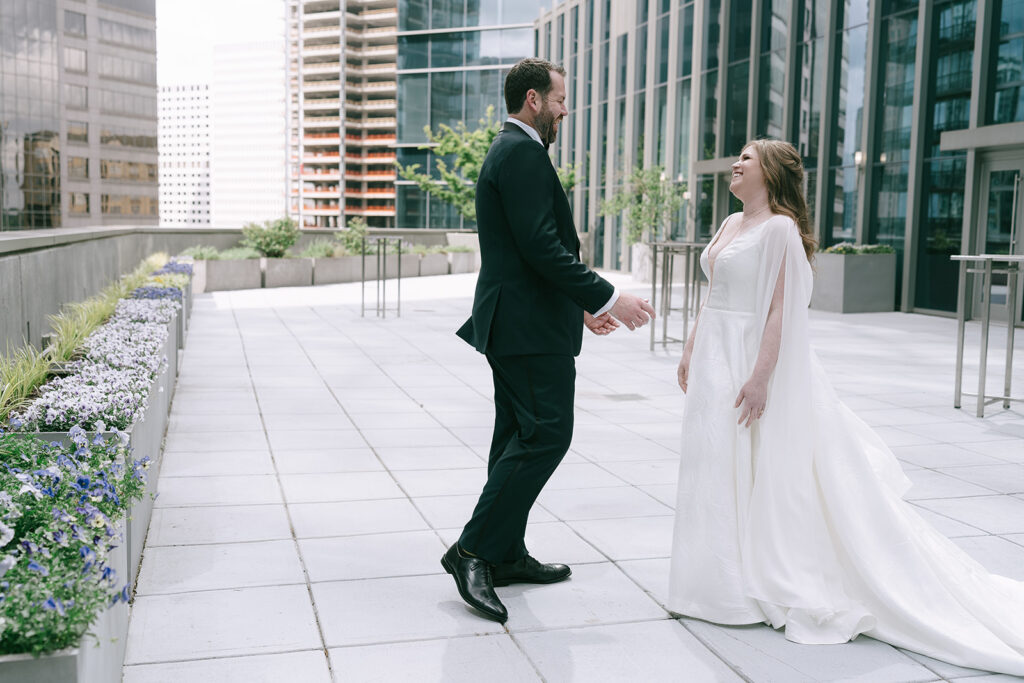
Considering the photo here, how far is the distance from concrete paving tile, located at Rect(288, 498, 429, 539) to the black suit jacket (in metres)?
1.51

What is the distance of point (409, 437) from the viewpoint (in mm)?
7129

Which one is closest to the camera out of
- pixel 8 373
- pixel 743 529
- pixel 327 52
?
pixel 743 529

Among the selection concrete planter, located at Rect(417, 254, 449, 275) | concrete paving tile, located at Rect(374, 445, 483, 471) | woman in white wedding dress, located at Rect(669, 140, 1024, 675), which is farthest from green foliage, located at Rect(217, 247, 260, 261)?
woman in white wedding dress, located at Rect(669, 140, 1024, 675)

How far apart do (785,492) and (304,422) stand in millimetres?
4735

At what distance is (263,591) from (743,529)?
75.4 inches

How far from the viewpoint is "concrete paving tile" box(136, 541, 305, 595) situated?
13.2 feet

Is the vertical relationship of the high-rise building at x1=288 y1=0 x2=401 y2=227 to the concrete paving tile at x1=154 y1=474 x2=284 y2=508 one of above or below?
above

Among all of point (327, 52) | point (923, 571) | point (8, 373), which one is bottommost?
point (923, 571)

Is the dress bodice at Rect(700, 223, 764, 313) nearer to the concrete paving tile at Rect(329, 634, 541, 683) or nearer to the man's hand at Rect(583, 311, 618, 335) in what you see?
the man's hand at Rect(583, 311, 618, 335)

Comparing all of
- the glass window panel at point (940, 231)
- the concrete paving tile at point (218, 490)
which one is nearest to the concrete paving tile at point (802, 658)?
the concrete paving tile at point (218, 490)

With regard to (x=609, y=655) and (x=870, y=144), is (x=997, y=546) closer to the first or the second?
(x=609, y=655)

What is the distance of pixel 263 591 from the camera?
397cm

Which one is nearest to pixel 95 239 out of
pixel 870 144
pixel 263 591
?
pixel 263 591

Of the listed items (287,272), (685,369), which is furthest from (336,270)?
(685,369)
